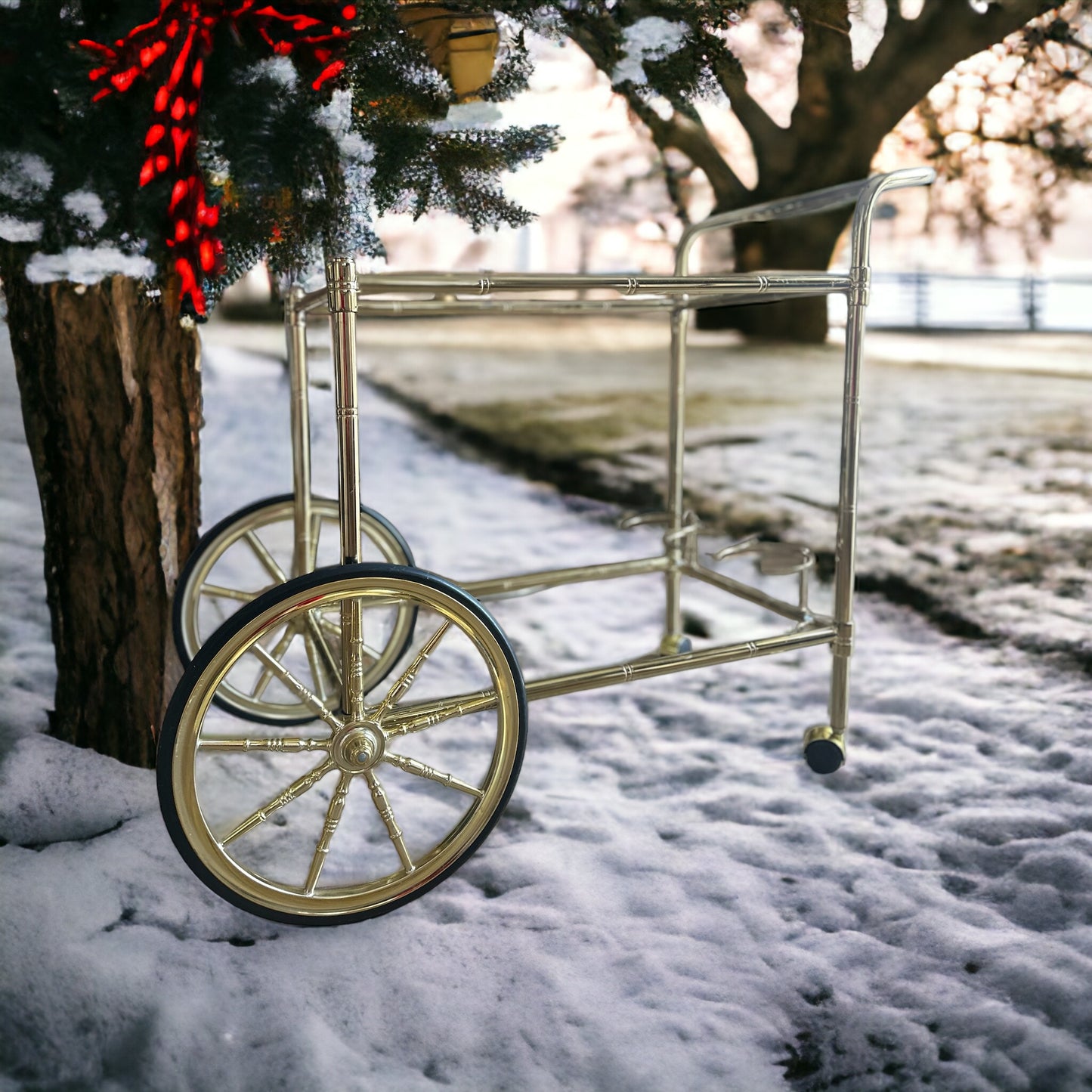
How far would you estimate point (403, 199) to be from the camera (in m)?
1.36

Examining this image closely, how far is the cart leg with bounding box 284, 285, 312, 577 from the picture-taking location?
1333 mm

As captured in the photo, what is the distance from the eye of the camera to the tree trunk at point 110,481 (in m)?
1.28

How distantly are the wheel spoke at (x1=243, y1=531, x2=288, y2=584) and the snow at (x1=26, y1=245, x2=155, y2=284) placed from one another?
414 millimetres

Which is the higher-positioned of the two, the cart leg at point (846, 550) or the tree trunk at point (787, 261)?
the tree trunk at point (787, 261)

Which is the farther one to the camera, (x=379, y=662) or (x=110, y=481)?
(x=379, y=662)

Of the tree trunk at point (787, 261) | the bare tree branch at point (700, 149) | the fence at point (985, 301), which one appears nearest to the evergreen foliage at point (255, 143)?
the bare tree branch at point (700, 149)

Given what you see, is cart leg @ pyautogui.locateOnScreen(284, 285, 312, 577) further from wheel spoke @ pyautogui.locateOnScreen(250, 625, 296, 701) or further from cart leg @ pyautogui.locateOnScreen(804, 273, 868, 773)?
cart leg @ pyautogui.locateOnScreen(804, 273, 868, 773)

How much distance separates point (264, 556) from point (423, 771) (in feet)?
1.84

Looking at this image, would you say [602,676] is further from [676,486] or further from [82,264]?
[82,264]

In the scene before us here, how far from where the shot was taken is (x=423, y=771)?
109 centimetres

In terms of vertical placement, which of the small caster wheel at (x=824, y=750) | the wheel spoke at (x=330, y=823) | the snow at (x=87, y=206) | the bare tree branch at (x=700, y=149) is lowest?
the small caster wheel at (x=824, y=750)

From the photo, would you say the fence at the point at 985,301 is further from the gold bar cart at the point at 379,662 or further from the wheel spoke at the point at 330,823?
the wheel spoke at the point at 330,823

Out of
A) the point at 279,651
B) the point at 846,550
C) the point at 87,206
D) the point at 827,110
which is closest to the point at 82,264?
the point at 87,206

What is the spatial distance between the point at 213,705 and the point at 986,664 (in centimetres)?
140
